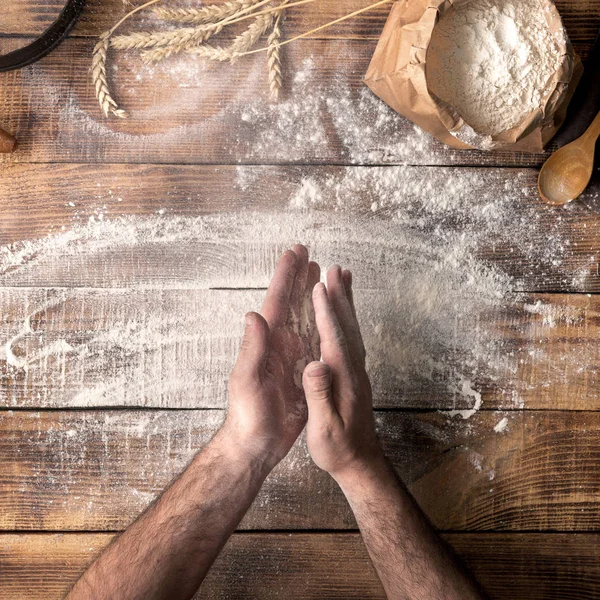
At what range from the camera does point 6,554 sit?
3.44ft

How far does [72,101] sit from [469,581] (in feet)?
3.97

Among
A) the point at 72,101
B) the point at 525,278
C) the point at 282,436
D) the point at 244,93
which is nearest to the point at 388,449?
the point at 282,436

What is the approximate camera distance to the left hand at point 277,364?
0.93m

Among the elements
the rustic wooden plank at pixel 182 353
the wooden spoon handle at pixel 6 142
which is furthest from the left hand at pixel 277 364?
the wooden spoon handle at pixel 6 142

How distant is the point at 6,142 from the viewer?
1.01 m

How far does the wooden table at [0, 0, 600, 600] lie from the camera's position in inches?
41.5

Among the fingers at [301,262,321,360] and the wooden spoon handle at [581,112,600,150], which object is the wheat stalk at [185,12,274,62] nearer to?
the fingers at [301,262,321,360]

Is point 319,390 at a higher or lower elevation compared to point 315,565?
higher

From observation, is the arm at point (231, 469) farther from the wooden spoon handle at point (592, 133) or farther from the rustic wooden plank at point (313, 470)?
the wooden spoon handle at point (592, 133)

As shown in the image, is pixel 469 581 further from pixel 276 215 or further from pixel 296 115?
pixel 296 115

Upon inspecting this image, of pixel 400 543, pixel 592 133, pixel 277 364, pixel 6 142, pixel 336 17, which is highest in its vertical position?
pixel 336 17

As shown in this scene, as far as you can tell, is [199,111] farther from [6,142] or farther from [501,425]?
[501,425]

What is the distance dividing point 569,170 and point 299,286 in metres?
0.60

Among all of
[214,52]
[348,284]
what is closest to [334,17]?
[214,52]
